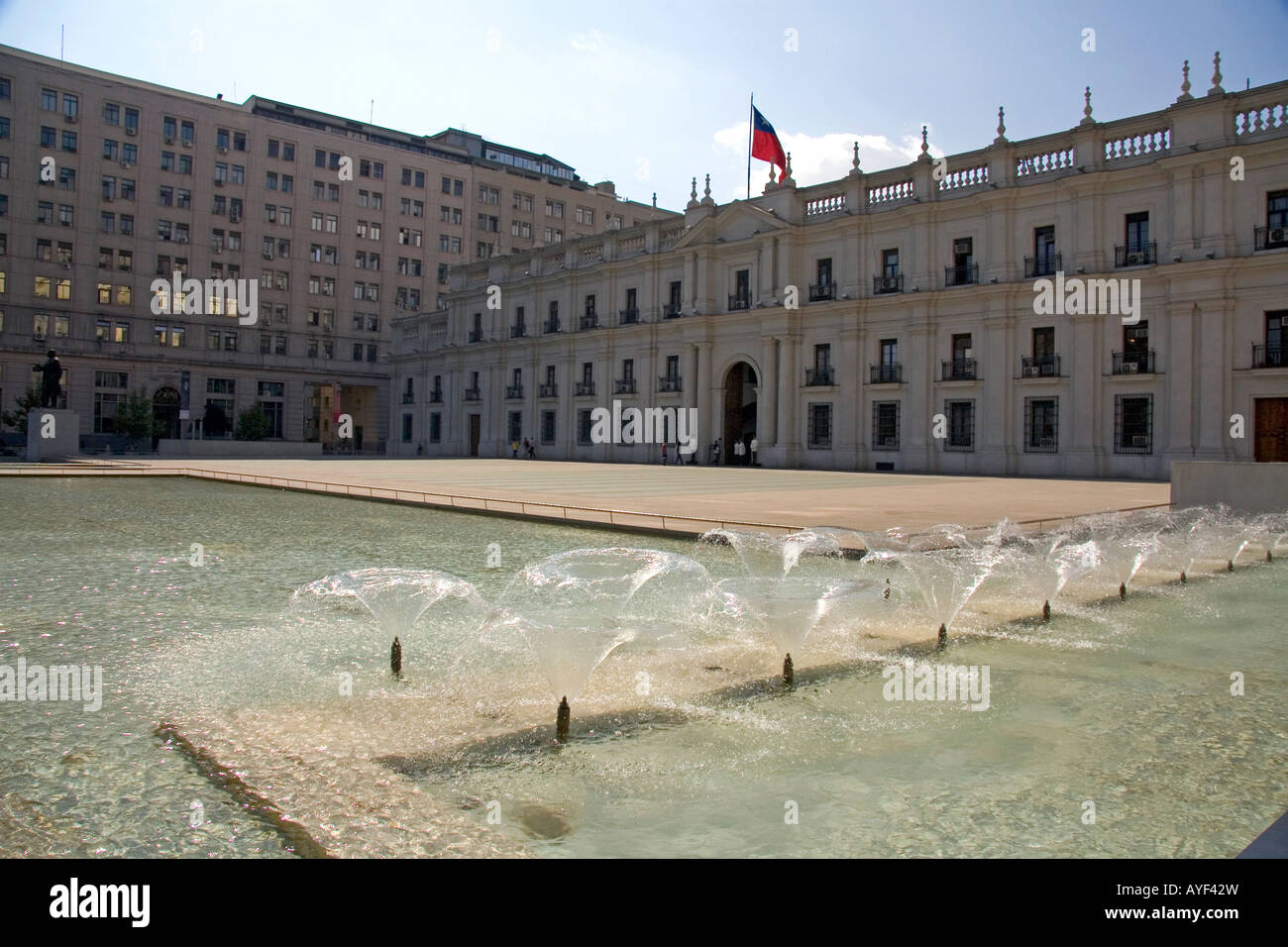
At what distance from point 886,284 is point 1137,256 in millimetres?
9758

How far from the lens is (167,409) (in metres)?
Answer: 60.2

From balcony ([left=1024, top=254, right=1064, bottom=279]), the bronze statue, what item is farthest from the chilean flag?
the bronze statue

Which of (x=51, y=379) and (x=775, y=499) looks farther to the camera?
(x=51, y=379)

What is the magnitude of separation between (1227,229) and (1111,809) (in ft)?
108

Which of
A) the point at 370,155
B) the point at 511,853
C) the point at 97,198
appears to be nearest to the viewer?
the point at 511,853

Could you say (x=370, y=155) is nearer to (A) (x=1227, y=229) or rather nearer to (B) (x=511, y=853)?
(A) (x=1227, y=229)

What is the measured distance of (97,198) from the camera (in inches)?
2250

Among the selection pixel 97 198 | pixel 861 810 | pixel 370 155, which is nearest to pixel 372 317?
pixel 370 155

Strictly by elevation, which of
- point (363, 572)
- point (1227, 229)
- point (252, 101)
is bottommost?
point (363, 572)

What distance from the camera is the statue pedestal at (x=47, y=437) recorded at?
3616 centimetres

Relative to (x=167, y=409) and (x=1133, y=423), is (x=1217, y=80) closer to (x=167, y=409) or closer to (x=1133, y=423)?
(x=1133, y=423)
